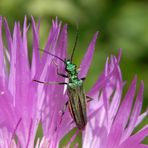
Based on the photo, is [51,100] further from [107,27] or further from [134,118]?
[107,27]

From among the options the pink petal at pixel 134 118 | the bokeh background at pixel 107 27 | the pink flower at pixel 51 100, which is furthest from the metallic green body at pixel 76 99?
the bokeh background at pixel 107 27

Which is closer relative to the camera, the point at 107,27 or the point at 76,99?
the point at 76,99

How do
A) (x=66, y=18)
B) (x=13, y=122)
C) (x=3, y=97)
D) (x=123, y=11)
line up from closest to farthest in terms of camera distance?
(x=3, y=97) < (x=13, y=122) < (x=66, y=18) < (x=123, y=11)

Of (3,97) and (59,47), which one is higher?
(59,47)

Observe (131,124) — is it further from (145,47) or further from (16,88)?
(145,47)

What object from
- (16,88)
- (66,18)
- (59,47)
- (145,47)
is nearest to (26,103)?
(16,88)

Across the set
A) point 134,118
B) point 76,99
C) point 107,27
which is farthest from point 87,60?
point 107,27
